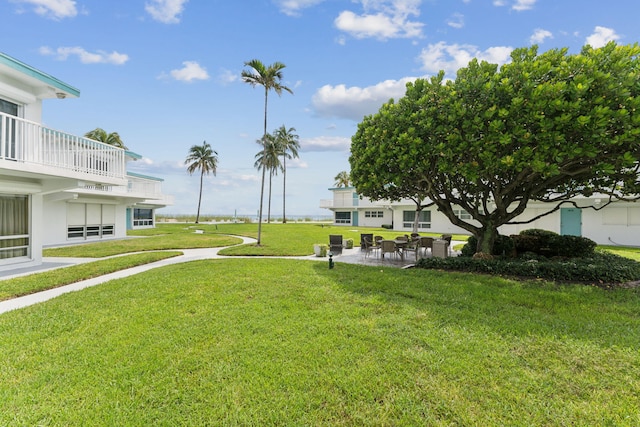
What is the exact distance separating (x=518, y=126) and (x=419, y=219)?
26620 mm

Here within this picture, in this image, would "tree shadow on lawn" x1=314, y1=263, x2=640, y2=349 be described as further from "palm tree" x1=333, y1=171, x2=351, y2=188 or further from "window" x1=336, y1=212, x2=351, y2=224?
"palm tree" x1=333, y1=171, x2=351, y2=188

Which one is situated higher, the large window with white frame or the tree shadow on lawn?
the large window with white frame

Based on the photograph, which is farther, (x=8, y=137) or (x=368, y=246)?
(x=368, y=246)

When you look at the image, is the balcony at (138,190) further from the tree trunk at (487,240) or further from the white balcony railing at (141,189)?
the tree trunk at (487,240)

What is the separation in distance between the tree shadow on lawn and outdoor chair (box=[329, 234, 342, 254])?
16.3 feet

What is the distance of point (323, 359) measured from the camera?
4.09 meters

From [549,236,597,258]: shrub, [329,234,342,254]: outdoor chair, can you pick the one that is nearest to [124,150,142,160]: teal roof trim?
[329,234,342,254]: outdoor chair

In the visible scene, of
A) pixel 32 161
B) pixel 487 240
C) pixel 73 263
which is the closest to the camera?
pixel 32 161

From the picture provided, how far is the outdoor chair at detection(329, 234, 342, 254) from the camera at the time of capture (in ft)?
47.0

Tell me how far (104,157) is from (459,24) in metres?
13.8

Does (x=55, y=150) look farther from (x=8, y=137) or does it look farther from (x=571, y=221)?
(x=571, y=221)

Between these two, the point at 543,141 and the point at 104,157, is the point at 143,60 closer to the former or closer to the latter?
the point at 104,157

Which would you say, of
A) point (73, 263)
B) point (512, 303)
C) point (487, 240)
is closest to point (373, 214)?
point (487, 240)

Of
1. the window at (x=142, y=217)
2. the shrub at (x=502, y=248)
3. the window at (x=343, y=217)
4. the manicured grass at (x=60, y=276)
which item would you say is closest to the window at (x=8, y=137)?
the manicured grass at (x=60, y=276)
